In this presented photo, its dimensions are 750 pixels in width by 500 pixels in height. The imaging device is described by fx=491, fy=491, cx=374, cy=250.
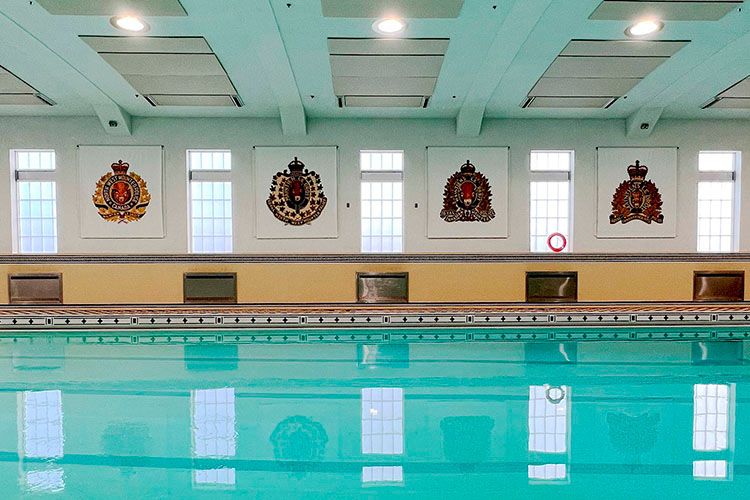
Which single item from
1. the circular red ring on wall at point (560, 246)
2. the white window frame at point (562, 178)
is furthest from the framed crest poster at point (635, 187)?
the circular red ring on wall at point (560, 246)

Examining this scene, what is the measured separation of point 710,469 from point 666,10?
4.59 meters

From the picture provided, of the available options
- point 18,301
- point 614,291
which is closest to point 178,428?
point 18,301

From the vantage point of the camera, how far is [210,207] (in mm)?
9438

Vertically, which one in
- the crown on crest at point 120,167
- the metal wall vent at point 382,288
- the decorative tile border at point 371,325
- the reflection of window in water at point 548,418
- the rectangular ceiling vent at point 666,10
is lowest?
the reflection of window in water at point 548,418

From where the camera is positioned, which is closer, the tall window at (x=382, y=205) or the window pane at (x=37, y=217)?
the window pane at (x=37, y=217)

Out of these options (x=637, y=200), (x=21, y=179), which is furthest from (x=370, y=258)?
(x=21, y=179)

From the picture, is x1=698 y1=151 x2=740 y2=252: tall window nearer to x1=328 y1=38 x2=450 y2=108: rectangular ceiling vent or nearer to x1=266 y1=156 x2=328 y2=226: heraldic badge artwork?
x1=328 y1=38 x2=450 y2=108: rectangular ceiling vent

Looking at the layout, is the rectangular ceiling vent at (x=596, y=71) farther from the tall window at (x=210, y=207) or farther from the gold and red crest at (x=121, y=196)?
the gold and red crest at (x=121, y=196)

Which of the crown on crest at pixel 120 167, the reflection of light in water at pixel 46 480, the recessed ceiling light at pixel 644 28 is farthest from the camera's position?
the crown on crest at pixel 120 167

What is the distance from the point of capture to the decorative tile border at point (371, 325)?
7.07 meters

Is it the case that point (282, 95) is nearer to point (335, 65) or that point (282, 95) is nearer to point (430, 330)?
point (335, 65)

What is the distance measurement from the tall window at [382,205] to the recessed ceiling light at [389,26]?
372cm

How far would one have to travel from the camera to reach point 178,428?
3.79m

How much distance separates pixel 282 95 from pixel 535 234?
17.7 feet
